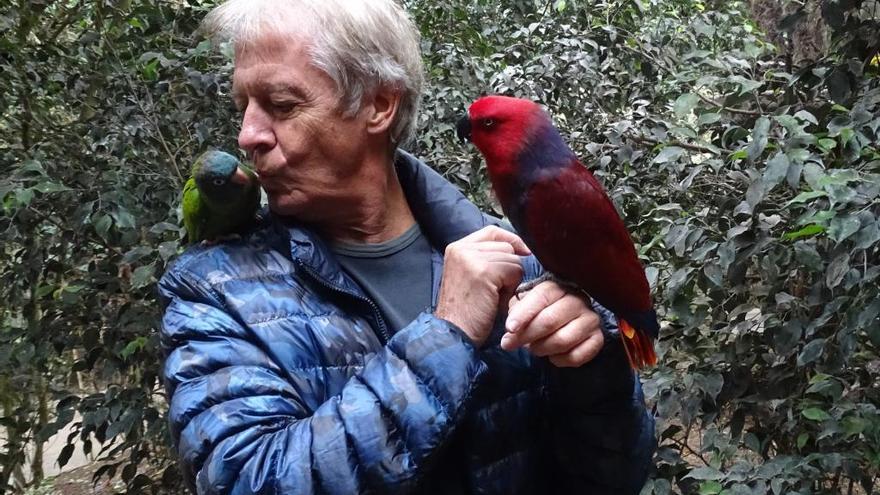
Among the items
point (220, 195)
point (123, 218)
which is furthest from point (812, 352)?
point (123, 218)

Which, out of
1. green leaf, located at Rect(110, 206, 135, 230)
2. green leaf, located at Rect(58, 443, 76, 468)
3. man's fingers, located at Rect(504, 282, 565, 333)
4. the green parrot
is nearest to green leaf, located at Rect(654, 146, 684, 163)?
man's fingers, located at Rect(504, 282, 565, 333)

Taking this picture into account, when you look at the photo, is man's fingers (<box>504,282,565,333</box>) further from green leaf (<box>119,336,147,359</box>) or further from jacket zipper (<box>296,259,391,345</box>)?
green leaf (<box>119,336,147,359</box>)

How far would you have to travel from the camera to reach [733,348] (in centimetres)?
198

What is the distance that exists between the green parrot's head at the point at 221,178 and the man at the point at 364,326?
1.62 ft

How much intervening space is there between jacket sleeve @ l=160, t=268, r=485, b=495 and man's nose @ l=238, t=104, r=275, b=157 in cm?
34

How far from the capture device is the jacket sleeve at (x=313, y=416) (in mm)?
976

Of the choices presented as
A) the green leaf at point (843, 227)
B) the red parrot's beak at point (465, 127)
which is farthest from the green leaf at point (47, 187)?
the green leaf at point (843, 227)

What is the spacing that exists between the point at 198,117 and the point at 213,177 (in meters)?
1.01

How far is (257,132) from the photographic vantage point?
1281 mm

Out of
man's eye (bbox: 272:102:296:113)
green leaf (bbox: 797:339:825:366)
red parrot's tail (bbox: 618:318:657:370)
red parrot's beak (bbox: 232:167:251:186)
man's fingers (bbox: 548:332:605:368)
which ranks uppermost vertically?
man's eye (bbox: 272:102:296:113)

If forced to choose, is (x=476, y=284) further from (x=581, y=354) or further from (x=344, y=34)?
(x=344, y=34)

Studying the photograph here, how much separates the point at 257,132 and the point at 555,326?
58cm

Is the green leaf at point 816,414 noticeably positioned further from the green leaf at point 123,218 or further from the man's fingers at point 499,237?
the green leaf at point 123,218

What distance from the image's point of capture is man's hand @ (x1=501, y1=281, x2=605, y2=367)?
43.7 inches
